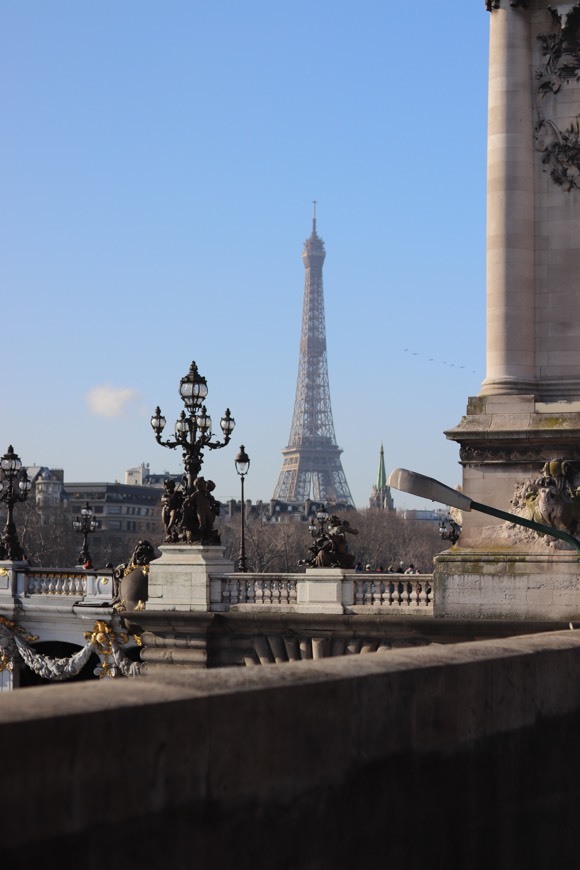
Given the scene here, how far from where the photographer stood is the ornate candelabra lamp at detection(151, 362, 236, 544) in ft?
108

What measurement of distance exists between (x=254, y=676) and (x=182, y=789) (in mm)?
574

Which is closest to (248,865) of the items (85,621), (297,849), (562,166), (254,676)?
(297,849)

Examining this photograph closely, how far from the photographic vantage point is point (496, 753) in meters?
6.90

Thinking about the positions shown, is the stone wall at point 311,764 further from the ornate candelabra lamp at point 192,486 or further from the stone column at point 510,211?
the ornate candelabra lamp at point 192,486

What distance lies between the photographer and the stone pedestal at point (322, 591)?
30.7 metres

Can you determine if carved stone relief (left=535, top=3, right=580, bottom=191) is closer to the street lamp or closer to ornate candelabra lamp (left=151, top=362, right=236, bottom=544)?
ornate candelabra lamp (left=151, top=362, right=236, bottom=544)

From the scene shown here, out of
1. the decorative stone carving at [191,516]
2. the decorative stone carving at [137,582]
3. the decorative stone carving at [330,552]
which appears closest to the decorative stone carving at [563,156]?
the decorative stone carving at [330,552]

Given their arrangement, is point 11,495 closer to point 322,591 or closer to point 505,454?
point 322,591

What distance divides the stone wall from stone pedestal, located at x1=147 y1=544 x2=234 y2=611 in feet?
80.6

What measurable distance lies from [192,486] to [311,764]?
27991mm

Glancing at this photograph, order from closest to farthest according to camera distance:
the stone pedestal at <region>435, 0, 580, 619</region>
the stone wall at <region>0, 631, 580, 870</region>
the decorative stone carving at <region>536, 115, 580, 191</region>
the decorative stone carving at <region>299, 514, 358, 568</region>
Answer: the stone wall at <region>0, 631, 580, 870</region> < the stone pedestal at <region>435, 0, 580, 619</region> < the decorative stone carving at <region>536, 115, 580, 191</region> < the decorative stone carving at <region>299, 514, 358, 568</region>

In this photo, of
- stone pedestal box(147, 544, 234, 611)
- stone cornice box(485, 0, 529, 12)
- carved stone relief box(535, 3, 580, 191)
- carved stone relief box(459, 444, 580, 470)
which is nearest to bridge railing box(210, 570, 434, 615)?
stone pedestal box(147, 544, 234, 611)

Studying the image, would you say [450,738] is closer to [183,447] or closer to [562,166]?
[562,166]

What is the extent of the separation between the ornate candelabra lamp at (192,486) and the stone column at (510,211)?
7.28 meters
